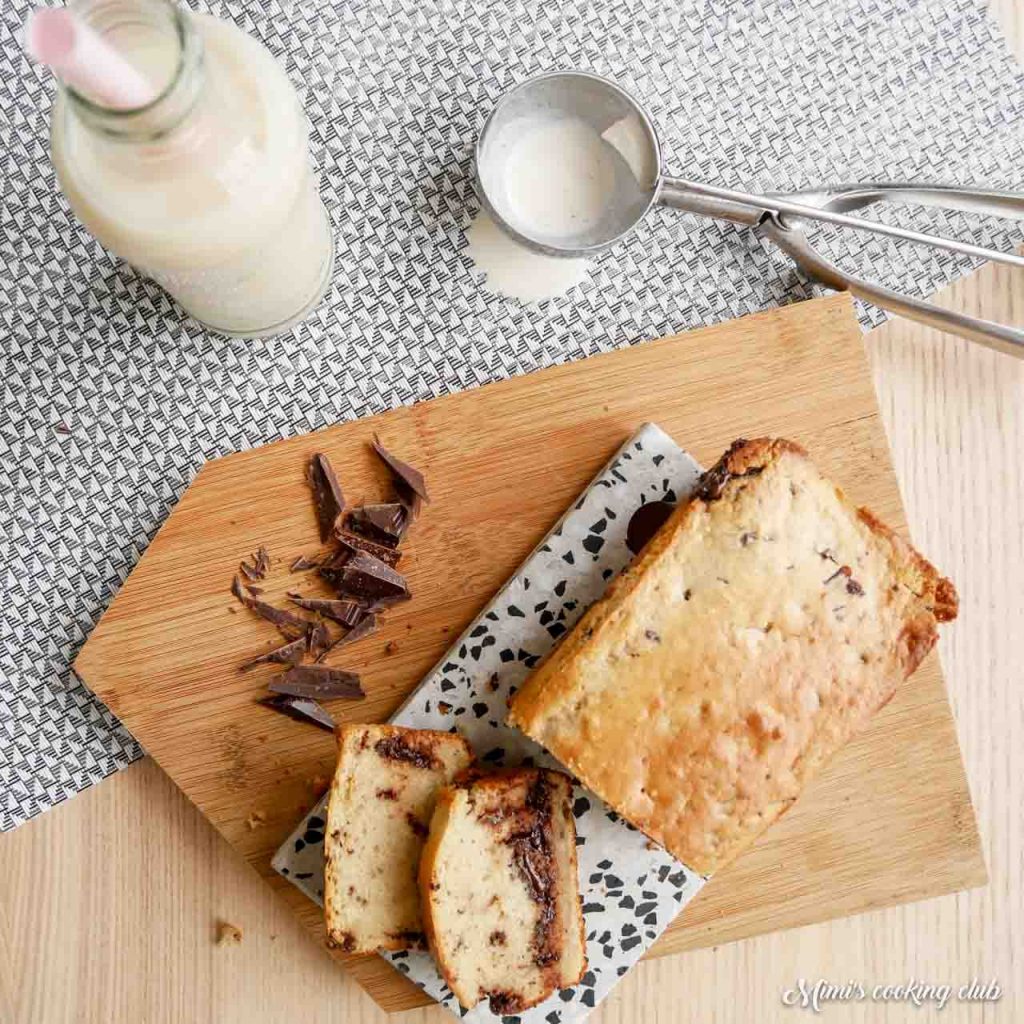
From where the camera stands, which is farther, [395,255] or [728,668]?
[395,255]

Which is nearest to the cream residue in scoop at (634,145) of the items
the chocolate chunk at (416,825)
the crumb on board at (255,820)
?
the chocolate chunk at (416,825)

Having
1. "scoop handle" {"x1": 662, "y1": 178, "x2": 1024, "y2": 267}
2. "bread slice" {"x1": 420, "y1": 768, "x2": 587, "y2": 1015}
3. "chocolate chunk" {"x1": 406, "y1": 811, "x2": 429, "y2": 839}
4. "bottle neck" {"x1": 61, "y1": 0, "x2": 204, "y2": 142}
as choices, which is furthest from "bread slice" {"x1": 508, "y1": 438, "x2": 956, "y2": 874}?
"bottle neck" {"x1": 61, "y1": 0, "x2": 204, "y2": 142}

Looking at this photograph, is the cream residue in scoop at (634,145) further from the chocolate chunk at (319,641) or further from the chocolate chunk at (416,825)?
the chocolate chunk at (416,825)

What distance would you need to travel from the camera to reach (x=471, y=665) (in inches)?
72.4

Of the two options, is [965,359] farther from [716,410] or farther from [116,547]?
[116,547]

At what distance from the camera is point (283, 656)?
1842 mm

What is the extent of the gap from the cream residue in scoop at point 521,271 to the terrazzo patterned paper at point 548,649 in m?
0.32

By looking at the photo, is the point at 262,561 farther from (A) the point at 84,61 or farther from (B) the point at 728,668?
(A) the point at 84,61

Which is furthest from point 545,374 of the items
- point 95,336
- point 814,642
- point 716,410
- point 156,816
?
point 156,816

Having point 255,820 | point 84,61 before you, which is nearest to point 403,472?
point 255,820

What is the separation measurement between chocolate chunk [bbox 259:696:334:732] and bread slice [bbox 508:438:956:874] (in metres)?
0.36

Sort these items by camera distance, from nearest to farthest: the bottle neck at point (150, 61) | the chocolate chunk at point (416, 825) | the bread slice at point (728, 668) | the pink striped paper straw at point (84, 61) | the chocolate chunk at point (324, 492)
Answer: the pink striped paper straw at point (84, 61)
the bottle neck at point (150, 61)
the bread slice at point (728, 668)
the chocolate chunk at point (416, 825)
the chocolate chunk at point (324, 492)

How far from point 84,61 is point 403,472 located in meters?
0.87

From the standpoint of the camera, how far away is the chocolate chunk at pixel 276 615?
184cm
